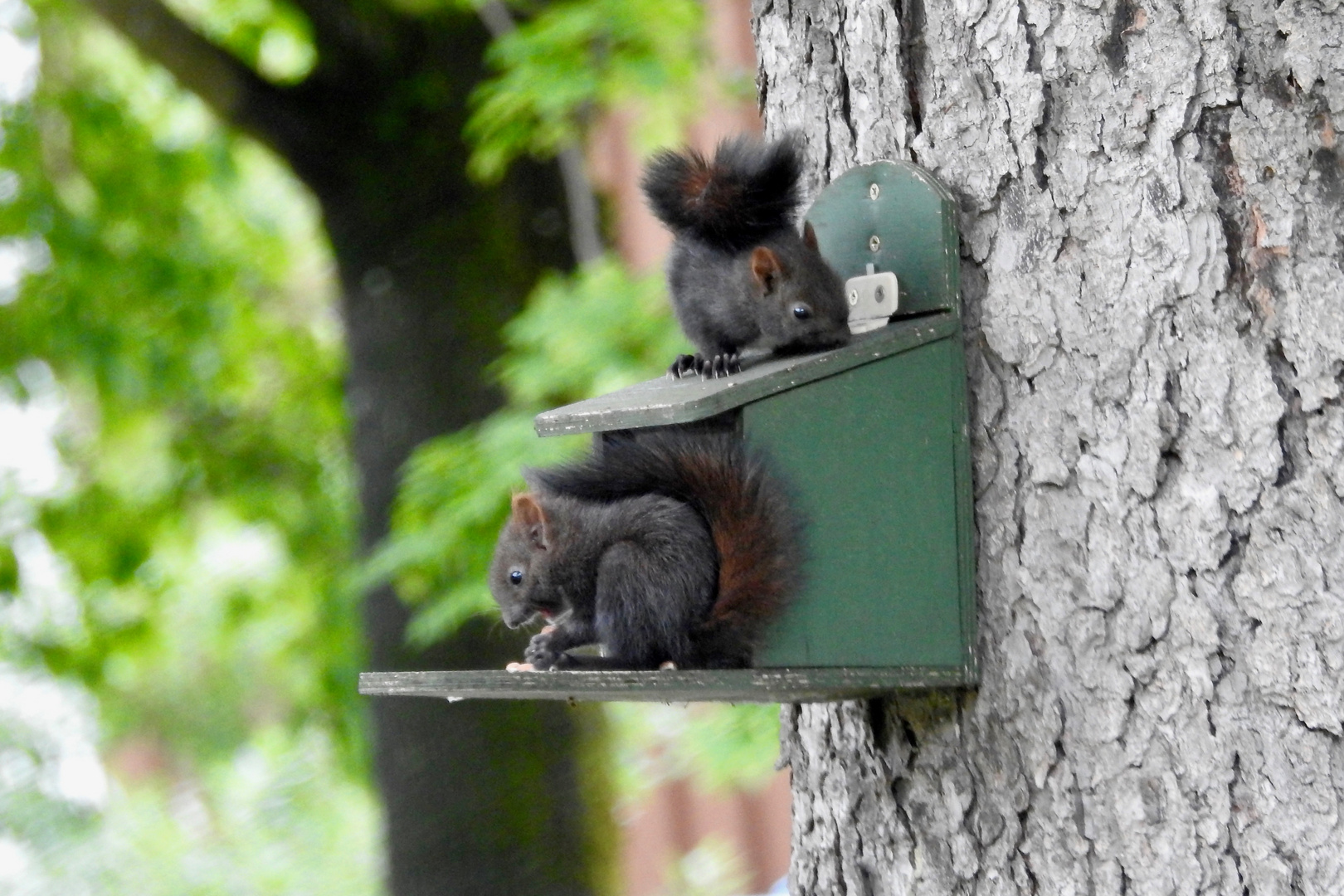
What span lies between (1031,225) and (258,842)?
216 inches

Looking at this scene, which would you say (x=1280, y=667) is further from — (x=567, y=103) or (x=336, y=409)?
(x=336, y=409)

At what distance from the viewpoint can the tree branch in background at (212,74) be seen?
4.20m

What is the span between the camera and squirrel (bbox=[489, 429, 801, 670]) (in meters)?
1.58

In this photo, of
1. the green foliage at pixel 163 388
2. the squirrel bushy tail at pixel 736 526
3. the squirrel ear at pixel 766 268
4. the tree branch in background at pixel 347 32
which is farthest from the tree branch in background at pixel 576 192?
the squirrel bushy tail at pixel 736 526

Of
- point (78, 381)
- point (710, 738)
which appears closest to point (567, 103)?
point (710, 738)

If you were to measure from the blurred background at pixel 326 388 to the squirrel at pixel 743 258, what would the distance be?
46.3 inches

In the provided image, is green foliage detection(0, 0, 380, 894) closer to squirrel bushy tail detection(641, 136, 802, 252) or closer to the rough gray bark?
squirrel bushy tail detection(641, 136, 802, 252)

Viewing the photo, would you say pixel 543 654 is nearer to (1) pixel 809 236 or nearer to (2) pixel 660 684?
(2) pixel 660 684

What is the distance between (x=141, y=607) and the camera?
18.2ft

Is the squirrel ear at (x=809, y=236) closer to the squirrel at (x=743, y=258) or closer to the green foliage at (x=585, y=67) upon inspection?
the squirrel at (x=743, y=258)

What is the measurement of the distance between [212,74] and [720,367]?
9.86 feet

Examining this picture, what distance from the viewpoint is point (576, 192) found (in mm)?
4371

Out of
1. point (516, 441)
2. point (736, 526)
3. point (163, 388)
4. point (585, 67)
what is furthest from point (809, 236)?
point (163, 388)

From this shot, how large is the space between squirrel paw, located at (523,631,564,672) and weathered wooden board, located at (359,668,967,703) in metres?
0.10
